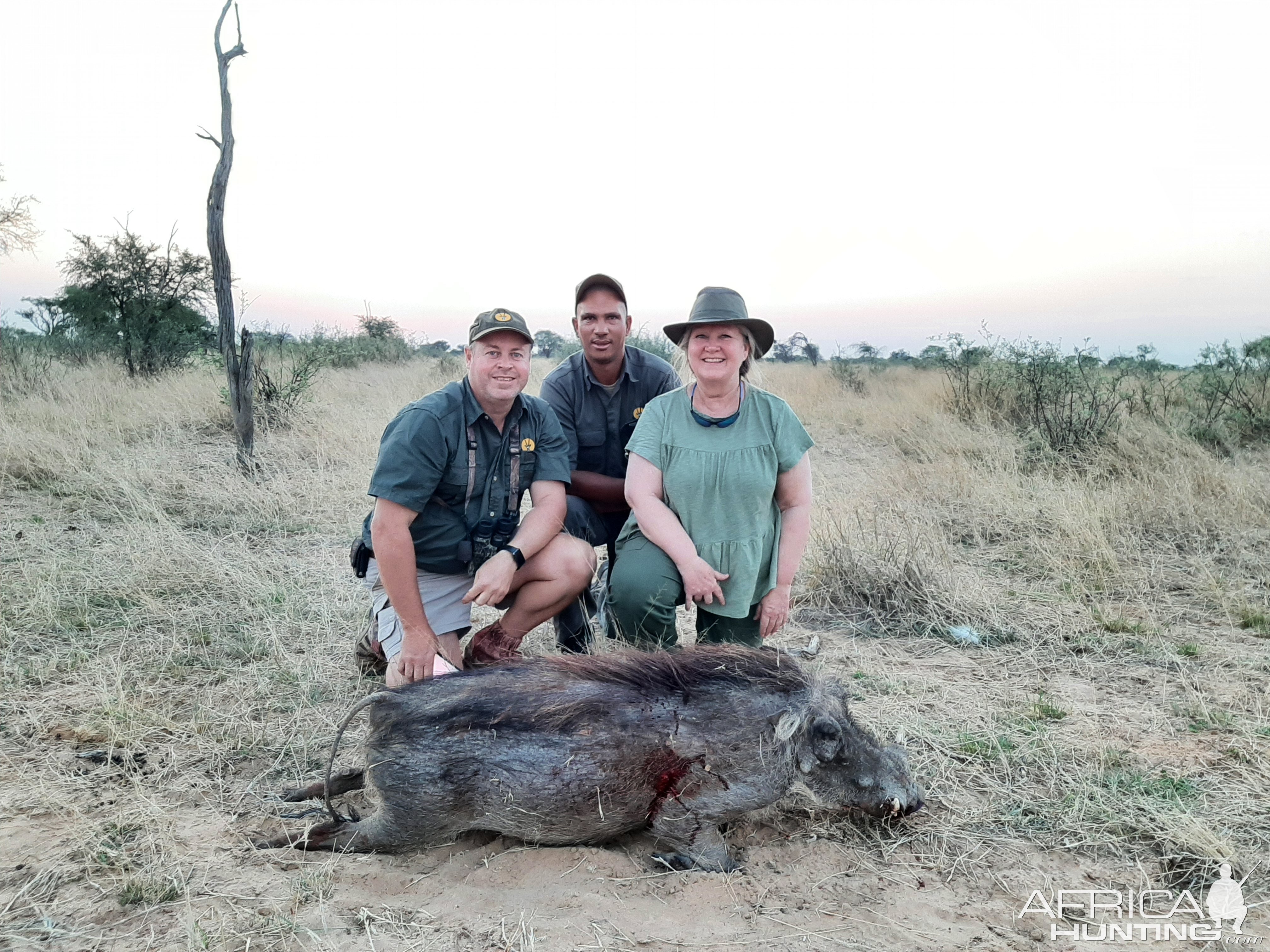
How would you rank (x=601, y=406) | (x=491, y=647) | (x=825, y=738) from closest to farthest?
(x=825, y=738) < (x=491, y=647) < (x=601, y=406)

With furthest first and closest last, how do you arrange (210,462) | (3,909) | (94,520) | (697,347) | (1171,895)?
(210,462) < (94,520) < (697,347) < (1171,895) < (3,909)

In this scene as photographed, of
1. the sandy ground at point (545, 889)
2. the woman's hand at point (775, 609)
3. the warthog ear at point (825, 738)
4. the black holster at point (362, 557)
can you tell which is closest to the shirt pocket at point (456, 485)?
the black holster at point (362, 557)

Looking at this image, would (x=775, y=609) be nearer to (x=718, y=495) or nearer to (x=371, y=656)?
(x=718, y=495)

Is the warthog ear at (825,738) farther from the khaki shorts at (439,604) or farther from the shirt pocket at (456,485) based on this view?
the shirt pocket at (456,485)

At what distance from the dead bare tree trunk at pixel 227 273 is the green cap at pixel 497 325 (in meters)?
6.64

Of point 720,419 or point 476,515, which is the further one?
point 476,515

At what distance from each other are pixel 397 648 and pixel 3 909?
5.84 feet

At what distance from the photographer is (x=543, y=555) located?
4.19 m

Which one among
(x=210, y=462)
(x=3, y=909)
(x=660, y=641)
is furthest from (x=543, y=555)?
(x=210, y=462)

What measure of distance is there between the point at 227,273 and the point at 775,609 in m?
8.87

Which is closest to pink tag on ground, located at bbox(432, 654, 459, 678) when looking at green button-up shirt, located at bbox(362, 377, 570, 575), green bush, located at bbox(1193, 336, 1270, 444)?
green button-up shirt, located at bbox(362, 377, 570, 575)

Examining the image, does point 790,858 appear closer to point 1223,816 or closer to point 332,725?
point 1223,816

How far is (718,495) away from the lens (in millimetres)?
4012

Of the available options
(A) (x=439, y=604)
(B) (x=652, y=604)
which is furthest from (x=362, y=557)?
(B) (x=652, y=604)
